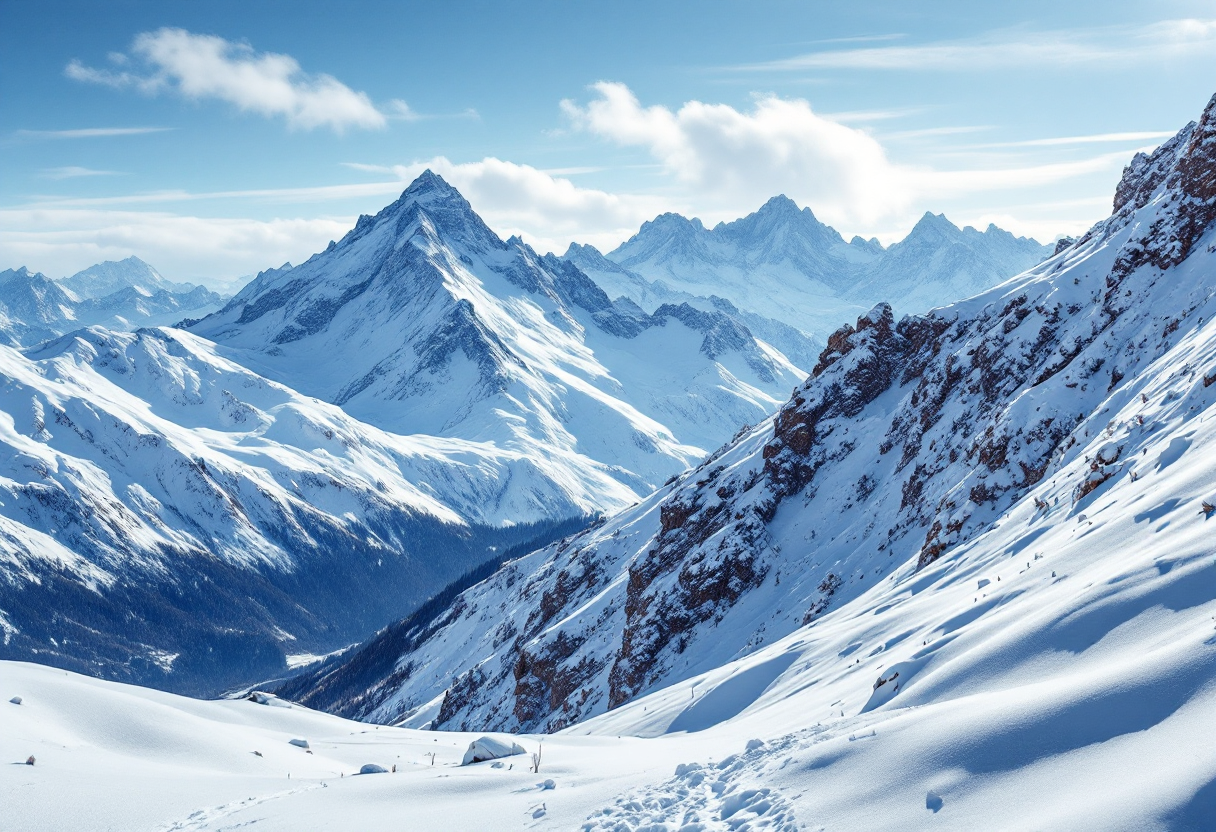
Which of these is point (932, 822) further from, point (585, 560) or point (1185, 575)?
point (585, 560)

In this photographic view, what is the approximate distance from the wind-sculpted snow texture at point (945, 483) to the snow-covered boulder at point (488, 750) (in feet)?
31.5

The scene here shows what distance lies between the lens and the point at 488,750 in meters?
21.3

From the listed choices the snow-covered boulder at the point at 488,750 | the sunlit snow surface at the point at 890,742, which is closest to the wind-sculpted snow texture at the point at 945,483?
the sunlit snow surface at the point at 890,742

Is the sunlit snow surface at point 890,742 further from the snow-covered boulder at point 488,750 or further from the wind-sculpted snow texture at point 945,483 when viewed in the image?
the snow-covered boulder at point 488,750

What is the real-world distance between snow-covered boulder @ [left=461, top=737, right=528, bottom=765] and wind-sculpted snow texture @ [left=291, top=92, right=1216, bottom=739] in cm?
961

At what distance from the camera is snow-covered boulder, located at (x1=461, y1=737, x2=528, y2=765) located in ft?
69.3

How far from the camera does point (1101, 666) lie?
12328 millimetres

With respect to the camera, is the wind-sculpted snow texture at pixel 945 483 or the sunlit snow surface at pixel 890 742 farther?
the wind-sculpted snow texture at pixel 945 483

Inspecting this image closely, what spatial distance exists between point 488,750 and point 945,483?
32.4 meters

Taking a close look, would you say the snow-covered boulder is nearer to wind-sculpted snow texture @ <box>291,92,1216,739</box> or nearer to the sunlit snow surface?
the sunlit snow surface

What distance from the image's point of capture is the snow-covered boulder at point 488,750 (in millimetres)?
21125

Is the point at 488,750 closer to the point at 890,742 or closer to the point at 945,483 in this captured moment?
the point at 890,742

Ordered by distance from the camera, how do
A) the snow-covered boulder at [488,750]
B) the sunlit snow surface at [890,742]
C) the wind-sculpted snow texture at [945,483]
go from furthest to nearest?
1. the wind-sculpted snow texture at [945,483]
2. the snow-covered boulder at [488,750]
3. the sunlit snow surface at [890,742]

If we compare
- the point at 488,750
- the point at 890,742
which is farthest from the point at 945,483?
the point at 890,742
